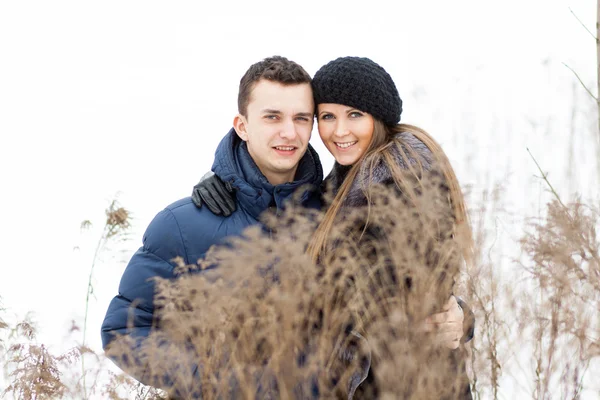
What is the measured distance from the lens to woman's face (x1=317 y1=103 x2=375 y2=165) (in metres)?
3.28

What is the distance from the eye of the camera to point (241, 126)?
365 centimetres

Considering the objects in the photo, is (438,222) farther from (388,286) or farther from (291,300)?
(291,300)

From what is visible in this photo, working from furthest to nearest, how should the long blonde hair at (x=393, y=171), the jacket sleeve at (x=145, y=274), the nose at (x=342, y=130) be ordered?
the nose at (x=342, y=130) < the jacket sleeve at (x=145, y=274) < the long blonde hair at (x=393, y=171)

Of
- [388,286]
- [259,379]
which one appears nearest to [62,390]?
[259,379]

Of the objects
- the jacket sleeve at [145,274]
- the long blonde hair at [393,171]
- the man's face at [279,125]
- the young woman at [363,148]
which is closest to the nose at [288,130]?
the man's face at [279,125]

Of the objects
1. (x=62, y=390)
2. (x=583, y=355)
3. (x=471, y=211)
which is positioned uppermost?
(x=471, y=211)

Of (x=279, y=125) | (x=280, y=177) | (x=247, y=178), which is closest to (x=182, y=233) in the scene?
(x=247, y=178)

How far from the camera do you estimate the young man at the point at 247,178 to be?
3231mm

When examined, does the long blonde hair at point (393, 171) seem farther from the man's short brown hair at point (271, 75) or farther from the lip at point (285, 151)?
the man's short brown hair at point (271, 75)

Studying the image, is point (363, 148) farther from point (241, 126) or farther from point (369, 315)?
point (369, 315)

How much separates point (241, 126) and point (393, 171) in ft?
3.35

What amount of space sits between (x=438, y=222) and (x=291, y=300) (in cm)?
72

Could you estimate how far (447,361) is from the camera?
2.30m

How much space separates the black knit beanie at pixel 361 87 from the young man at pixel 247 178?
0.14 meters
